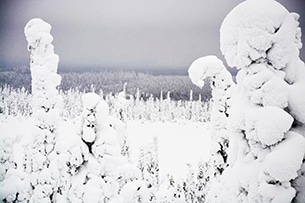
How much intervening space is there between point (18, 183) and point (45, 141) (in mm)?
1170

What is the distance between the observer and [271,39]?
3.98 metres

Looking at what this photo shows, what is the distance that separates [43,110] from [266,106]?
6208 millimetres

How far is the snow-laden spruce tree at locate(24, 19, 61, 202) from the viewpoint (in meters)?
8.22

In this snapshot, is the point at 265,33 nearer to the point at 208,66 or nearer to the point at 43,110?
the point at 208,66

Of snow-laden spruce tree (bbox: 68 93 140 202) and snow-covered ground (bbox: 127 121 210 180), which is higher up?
snow-covered ground (bbox: 127 121 210 180)

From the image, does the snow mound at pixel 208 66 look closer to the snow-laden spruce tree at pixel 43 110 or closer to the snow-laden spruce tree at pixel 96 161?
the snow-laden spruce tree at pixel 96 161

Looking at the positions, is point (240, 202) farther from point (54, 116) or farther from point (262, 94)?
point (54, 116)

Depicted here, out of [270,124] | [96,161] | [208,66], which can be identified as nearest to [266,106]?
[270,124]

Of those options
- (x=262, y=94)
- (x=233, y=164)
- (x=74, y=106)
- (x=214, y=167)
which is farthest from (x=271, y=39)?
(x=74, y=106)

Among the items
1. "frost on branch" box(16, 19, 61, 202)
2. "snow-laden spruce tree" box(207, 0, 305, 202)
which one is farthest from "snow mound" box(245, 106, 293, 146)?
"frost on branch" box(16, 19, 61, 202)

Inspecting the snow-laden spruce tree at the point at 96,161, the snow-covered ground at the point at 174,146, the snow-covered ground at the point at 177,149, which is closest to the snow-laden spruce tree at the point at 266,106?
the snow-laden spruce tree at the point at 96,161

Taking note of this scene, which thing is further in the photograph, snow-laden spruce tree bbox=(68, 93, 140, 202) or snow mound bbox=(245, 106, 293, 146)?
snow-laden spruce tree bbox=(68, 93, 140, 202)

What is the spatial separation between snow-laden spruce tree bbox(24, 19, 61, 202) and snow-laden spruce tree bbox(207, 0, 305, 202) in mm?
5287

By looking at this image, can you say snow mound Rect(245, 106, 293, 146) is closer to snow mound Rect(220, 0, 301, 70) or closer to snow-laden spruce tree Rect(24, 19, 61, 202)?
snow mound Rect(220, 0, 301, 70)
